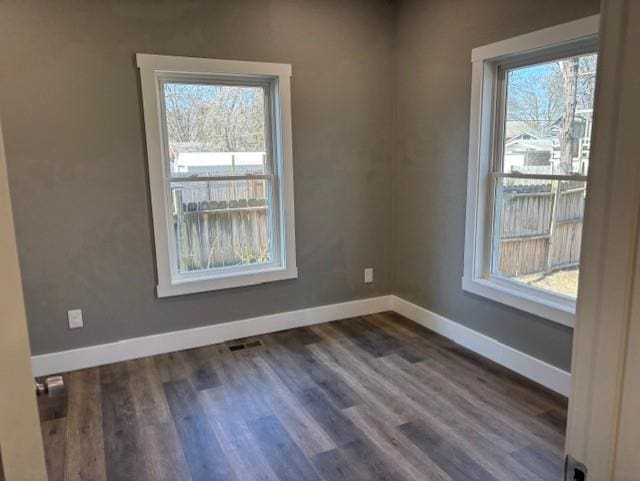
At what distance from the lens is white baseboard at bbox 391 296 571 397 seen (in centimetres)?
275

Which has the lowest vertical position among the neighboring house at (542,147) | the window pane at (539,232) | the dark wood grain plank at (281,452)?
the dark wood grain plank at (281,452)

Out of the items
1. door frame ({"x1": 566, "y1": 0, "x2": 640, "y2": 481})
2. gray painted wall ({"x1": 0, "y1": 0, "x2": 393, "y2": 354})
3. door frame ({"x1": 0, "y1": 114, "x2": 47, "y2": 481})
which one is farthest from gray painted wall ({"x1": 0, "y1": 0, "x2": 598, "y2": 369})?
door frame ({"x1": 0, "y1": 114, "x2": 47, "y2": 481})

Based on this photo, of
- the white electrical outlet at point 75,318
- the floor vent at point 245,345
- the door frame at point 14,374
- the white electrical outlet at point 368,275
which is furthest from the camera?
the white electrical outlet at point 368,275

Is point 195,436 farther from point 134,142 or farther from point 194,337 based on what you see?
point 134,142

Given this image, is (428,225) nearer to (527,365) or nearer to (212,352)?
(527,365)

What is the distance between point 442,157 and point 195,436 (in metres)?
2.51

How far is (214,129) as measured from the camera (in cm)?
341

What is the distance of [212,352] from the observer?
11.1 feet

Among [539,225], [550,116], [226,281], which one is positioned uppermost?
[550,116]

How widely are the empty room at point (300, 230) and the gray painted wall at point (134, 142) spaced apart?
0.05ft

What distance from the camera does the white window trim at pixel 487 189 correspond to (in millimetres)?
2676

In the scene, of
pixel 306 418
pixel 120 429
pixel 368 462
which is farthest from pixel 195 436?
pixel 368 462

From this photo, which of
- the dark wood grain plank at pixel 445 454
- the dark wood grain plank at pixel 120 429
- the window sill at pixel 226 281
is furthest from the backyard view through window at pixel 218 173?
the dark wood grain plank at pixel 445 454

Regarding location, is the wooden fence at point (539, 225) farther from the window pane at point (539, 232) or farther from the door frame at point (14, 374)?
the door frame at point (14, 374)
